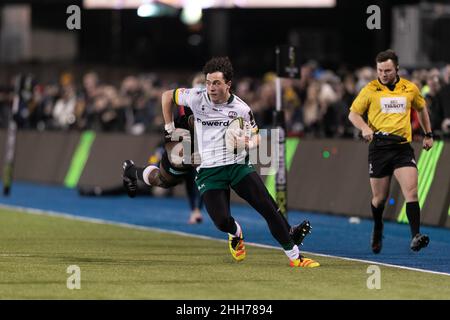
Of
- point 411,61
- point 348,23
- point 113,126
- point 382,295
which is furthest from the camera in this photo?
point 348,23

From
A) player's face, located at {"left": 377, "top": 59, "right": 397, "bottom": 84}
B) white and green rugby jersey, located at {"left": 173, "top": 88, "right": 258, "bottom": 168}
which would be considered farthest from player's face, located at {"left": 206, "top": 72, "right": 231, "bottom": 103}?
player's face, located at {"left": 377, "top": 59, "right": 397, "bottom": 84}

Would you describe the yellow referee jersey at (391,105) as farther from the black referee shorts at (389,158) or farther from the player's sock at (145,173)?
the player's sock at (145,173)

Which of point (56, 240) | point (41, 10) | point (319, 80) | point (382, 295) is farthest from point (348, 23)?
point (382, 295)

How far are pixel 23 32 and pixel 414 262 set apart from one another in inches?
1184

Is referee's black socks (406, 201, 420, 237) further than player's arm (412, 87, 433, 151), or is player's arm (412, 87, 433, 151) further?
player's arm (412, 87, 433, 151)

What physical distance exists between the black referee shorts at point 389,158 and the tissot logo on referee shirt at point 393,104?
40 cm

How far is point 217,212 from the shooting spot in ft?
46.0

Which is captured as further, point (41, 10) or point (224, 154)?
point (41, 10)

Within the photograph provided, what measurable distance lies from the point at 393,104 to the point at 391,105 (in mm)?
26

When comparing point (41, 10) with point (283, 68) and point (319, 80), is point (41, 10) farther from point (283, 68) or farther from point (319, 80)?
point (283, 68)

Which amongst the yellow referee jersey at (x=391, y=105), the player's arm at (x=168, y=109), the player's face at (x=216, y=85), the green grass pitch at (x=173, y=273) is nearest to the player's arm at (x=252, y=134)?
the player's face at (x=216, y=85)

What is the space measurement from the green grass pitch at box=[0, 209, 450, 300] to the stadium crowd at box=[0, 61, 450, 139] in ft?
Result: 16.8

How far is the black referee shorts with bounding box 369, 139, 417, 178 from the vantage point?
15422mm
